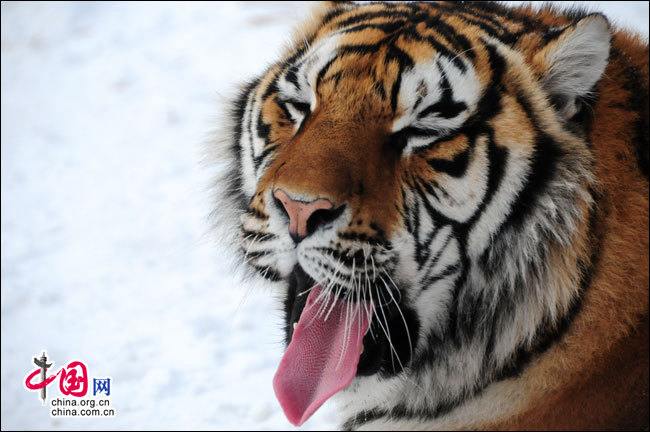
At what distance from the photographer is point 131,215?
3.62 meters

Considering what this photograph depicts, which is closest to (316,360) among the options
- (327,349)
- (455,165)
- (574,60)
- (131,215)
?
(327,349)

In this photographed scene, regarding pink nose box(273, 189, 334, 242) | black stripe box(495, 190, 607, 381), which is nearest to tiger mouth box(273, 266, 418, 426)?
pink nose box(273, 189, 334, 242)

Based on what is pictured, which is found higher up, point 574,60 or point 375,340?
point 574,60

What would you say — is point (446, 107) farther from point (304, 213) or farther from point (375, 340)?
point (375, 340)

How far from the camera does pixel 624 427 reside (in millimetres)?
2002

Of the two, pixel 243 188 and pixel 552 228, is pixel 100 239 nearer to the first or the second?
pixel 243 188

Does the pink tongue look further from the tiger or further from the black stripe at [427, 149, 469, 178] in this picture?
the black stripe at [427, 149, 469, 178]

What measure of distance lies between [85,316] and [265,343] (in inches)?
28.8

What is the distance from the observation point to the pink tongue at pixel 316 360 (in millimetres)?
1788

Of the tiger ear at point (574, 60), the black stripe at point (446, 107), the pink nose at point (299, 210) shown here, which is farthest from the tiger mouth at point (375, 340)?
the tiger ear at point (574, 60)

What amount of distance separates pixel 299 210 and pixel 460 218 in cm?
38
